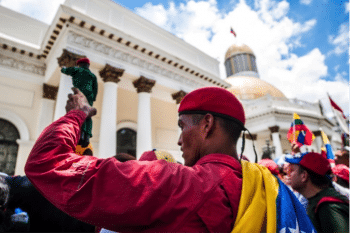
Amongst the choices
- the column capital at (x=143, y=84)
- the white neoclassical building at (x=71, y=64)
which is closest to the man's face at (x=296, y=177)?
the white neoclassical building at (x=71, y=64)

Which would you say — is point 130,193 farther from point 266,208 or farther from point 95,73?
point 95,73

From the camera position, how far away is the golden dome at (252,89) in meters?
28.3

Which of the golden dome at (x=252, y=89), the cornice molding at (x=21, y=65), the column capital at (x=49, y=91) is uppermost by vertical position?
the golden dome at (x=252, y=89)

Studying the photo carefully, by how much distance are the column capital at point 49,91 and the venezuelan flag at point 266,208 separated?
401 inches

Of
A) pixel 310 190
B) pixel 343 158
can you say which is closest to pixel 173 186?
pixel 310 190

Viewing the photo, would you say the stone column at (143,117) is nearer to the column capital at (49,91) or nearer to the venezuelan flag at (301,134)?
the column capital at (49,91)

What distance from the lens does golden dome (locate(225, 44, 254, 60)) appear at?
4169 centimetres

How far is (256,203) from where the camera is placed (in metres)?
0.85

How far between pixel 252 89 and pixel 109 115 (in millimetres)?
25397

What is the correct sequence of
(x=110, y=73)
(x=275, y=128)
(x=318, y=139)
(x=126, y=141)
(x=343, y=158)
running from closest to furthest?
1. (x=343, y=158)
2. (x=110, y=73)
3. (x=126, y=141)
4. (x=275, y=128)
5. (x=318, y=139)

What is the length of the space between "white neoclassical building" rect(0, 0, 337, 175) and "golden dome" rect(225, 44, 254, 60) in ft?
106

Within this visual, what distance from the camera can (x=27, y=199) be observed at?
1.78 m

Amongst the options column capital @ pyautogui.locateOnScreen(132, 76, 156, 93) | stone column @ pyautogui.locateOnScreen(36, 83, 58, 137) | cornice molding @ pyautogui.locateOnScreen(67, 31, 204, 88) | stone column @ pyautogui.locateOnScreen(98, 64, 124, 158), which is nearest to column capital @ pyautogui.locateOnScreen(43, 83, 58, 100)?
stone column @ pyautogui.locateOnScreen(36, 83, 58, 137)

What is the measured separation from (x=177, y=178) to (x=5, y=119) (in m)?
10.2
